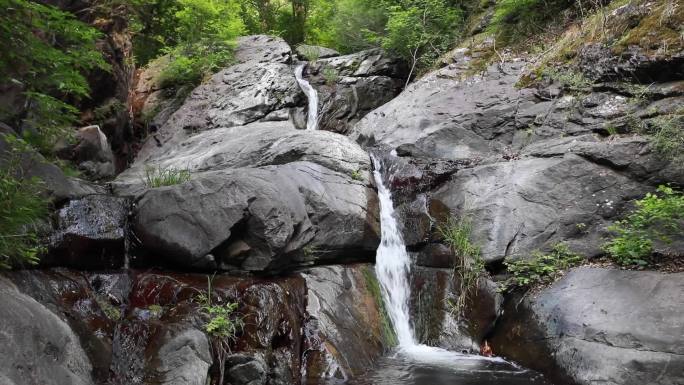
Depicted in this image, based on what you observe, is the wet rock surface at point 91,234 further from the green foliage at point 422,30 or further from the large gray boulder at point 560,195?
the green foliage at point 422,30

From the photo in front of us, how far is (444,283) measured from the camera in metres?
7.26

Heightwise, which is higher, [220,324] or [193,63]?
[193,63]

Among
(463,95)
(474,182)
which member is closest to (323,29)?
(463,95)

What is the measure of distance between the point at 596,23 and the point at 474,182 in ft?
15.6

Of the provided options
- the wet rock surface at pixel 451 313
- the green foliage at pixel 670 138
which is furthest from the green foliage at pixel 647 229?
the wet rock surface at pixel 451 313

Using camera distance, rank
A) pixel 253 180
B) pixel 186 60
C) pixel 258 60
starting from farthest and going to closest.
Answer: pixel 258 60
pixel 186 60
pixel 253 180

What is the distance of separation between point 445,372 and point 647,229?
3.38m

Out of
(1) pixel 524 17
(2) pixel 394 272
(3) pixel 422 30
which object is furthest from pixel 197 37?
(2) pixel 394 272

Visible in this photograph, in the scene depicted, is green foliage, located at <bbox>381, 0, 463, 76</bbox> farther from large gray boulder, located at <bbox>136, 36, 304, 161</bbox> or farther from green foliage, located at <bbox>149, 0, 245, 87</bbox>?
green foliage, located at <bbox>149, 0, 245, 87</bbox>

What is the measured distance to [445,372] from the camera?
5656mm

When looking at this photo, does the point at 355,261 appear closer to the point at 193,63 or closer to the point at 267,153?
the point at 267,153

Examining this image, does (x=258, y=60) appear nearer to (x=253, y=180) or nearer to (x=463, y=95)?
(x=463, y=95)

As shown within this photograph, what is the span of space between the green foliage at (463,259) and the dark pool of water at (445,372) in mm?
867

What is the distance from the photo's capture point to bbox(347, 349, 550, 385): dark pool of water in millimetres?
5359
